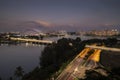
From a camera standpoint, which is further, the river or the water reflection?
the water reflection

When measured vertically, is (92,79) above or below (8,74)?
above

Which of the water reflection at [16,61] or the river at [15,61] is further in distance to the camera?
the water reflection at [16,61]

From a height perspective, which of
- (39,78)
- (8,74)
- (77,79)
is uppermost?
(77,79)

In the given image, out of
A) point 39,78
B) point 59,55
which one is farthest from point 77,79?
point 59,55

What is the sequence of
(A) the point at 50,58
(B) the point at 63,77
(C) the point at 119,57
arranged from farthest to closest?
(A) the point at 50,58, (C) the point at 119,57, (B) the point at 63,77

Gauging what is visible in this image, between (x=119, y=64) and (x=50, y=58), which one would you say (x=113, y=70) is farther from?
(x=50, y=58)

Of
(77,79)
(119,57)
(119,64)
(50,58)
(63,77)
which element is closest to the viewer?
(77,79)

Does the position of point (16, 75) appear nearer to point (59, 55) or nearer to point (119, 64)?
point (59, 55)

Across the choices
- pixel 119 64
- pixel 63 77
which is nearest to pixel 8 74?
pixel 63 77

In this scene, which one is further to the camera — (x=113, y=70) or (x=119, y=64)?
(x=119, y=64)
